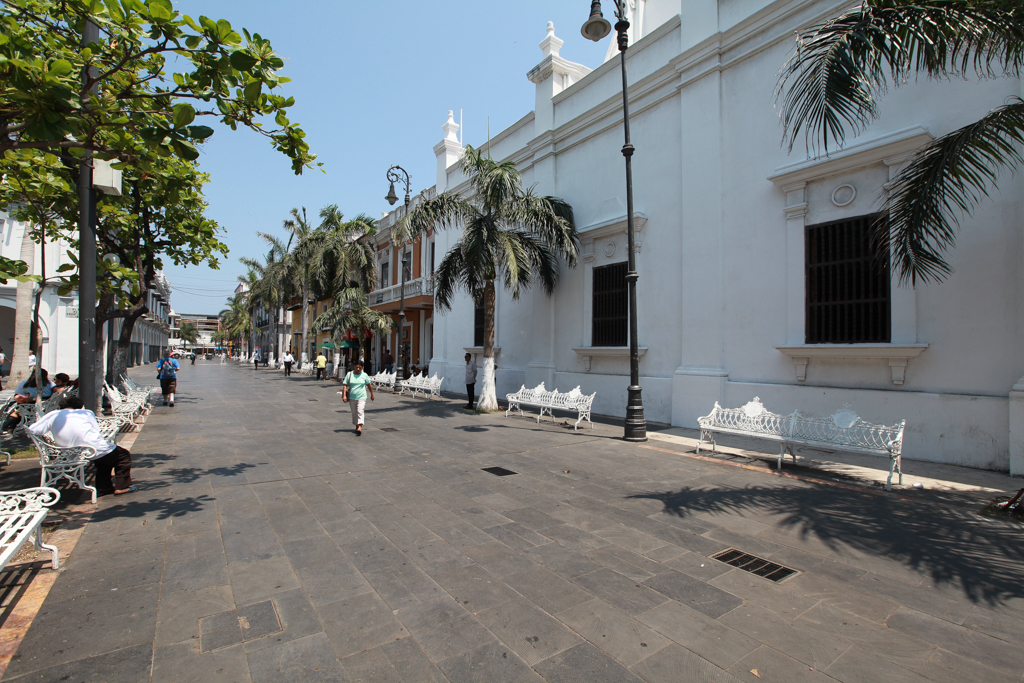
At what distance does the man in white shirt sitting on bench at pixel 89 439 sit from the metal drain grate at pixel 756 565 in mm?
6314

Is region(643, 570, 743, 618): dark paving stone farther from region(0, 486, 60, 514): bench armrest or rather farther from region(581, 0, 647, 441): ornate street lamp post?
region(581, 0, 647, 441): ornate street lamp post

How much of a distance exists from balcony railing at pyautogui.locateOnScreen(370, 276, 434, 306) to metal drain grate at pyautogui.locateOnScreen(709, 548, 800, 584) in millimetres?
15597

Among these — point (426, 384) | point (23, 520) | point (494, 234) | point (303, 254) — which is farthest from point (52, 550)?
point (303, 254)

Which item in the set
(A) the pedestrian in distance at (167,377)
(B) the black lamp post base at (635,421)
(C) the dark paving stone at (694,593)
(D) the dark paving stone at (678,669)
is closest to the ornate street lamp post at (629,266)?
(B) the black lamp post base at (635,421)

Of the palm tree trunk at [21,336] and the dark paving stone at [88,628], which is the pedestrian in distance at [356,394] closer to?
the dark paving stone at [88,628]

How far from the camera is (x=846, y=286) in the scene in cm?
895

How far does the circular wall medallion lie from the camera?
29.0 feet

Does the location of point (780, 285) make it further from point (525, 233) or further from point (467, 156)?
point (467, 156)

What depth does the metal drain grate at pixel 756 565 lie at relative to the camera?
393 cm

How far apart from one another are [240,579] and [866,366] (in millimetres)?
9454

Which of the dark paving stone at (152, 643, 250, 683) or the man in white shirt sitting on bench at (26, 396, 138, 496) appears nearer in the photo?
the dark paving stone at (152, 643, 250, 683)

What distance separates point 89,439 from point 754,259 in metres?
10.9

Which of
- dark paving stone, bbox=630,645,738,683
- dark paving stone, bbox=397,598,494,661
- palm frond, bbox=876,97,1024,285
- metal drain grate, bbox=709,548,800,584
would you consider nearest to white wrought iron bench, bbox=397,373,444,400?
palm frond, bbox=876,97,1024,285

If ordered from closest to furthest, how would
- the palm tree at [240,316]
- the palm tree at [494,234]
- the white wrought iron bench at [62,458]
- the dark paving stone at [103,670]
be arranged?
the dark paving stone at [103,670], the white wrought iron bench at [62,458], the palm tree at [494,234], the palm tree at [240,316]
